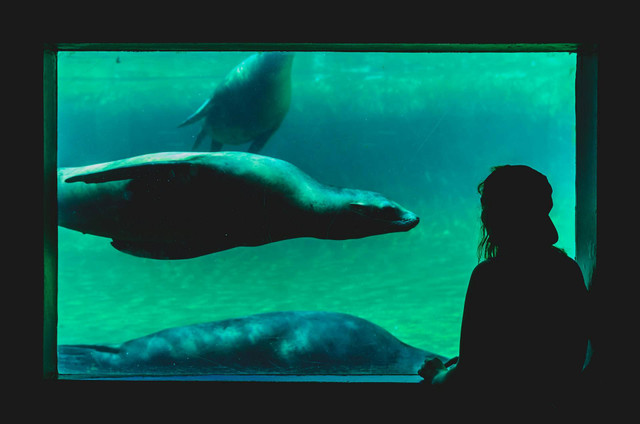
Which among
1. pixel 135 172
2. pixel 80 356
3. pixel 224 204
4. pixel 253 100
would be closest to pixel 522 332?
pixel 224 204

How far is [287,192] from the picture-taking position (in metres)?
3.71

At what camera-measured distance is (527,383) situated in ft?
5.49

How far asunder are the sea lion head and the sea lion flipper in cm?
98

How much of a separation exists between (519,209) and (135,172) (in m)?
2.40

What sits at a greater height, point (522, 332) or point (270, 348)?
point (522, 332)

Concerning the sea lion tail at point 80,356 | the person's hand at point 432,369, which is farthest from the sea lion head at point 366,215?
the person's hand at point 432,369

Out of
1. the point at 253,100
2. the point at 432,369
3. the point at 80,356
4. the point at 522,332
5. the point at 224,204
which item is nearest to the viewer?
the point at 522,332

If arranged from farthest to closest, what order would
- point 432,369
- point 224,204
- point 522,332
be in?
point 224,204 → point 432,369 → point 522,332

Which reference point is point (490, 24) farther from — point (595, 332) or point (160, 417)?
point (160, 417)

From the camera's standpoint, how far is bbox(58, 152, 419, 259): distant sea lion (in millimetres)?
3625

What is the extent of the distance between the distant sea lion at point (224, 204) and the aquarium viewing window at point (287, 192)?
0.5 inches

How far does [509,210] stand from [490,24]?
90 centimetres

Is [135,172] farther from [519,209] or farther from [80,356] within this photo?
[519,209]

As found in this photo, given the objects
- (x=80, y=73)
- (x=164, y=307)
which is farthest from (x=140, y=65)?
(x=164, y=307)
